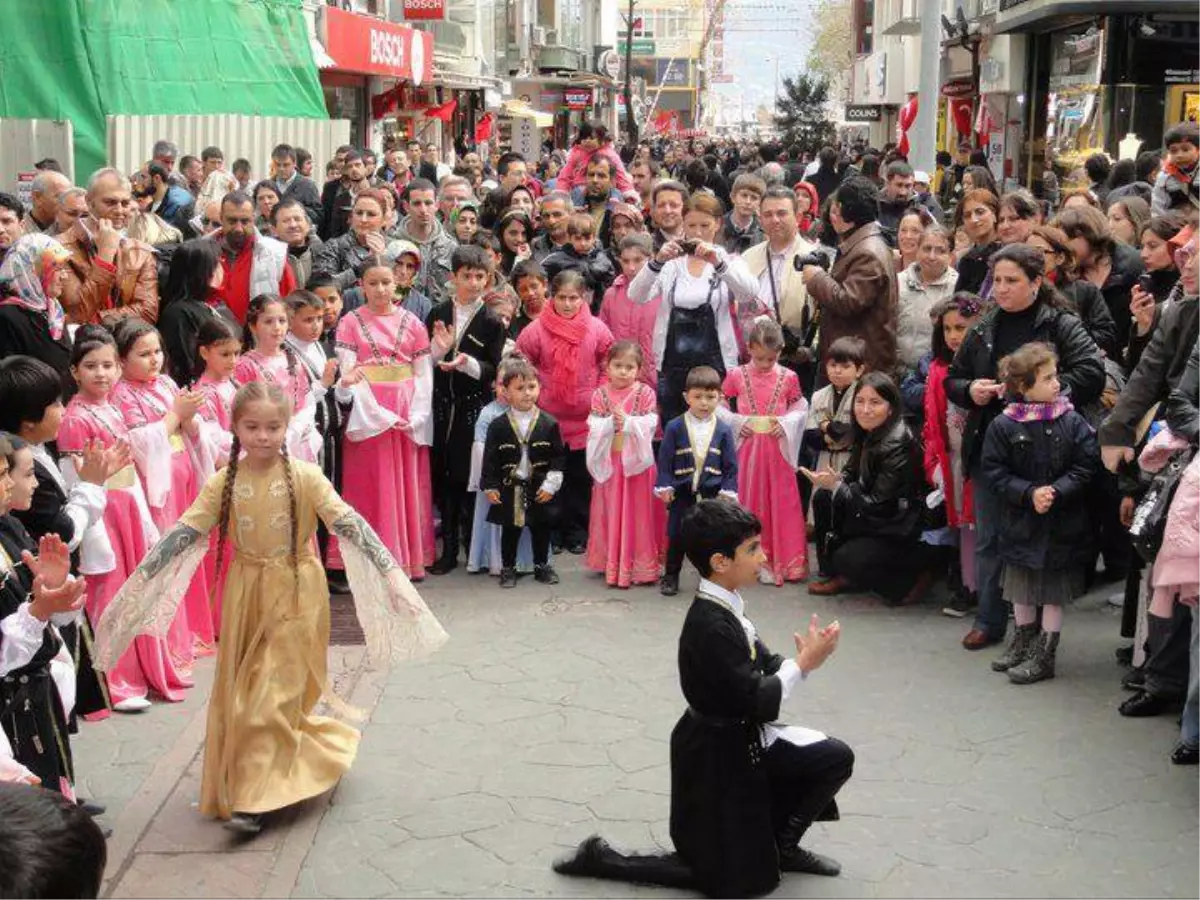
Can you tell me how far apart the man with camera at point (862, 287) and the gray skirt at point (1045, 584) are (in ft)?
6.79

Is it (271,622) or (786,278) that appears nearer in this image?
(271,622)

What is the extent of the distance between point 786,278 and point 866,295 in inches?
32.1

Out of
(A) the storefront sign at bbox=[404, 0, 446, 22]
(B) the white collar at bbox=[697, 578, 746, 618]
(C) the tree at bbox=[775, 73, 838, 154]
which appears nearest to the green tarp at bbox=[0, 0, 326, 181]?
(B) the white collar at bbox=[697, 578, 746, 618]

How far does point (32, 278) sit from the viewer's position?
7.59 meters

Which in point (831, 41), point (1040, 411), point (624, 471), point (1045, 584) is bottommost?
point (1045, 584)

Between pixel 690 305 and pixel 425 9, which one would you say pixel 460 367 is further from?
pixel 425 9

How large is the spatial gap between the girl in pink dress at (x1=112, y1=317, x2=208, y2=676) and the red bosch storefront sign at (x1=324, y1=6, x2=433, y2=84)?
14.1 meters

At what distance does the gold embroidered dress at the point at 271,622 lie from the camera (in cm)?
544

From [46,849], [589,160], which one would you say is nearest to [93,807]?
[46,849]

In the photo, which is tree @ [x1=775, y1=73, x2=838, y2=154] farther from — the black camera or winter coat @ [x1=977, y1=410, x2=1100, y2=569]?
winter coat @ [x1=977, y1=410, x2=1100, y2=569]

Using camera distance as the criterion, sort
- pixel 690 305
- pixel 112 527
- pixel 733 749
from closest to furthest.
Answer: pixel 733 749, pixel 112 527, pixel 690 305

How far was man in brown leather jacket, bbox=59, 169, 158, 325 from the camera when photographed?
26.0 feet

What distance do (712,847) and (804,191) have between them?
9.48 meters

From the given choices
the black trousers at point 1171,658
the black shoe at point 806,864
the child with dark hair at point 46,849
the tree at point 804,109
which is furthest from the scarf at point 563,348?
the tree at point 804,109
